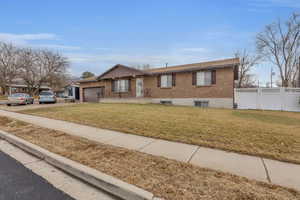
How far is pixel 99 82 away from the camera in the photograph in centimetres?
2109

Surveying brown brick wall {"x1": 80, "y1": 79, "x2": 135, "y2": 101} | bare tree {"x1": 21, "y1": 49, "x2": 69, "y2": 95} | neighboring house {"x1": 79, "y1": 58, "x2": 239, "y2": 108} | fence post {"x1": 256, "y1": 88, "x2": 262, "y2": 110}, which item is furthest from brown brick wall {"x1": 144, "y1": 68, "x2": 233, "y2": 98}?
bare tree {"x1": 21, "y1": 49, "x2": 69, "y2": 95}

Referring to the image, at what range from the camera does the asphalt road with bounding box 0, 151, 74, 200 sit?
90.7 inches

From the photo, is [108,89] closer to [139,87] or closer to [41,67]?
[139,87]

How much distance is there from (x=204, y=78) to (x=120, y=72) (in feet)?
32.8

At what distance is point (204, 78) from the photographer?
1412 centimetres

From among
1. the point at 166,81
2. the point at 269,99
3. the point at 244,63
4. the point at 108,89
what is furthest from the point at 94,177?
the point at 244,63

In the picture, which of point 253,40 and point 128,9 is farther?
point 253,40

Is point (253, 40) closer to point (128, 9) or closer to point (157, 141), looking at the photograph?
point (128, 9)

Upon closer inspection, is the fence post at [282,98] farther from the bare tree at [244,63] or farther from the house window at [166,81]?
the bare tree at [244,63]

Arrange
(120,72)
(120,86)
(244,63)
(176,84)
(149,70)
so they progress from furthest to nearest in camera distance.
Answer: (244,63)
(120,86)
(149,70)
(120,72)
(176,84)

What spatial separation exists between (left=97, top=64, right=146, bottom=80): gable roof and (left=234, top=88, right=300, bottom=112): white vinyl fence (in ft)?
33.6

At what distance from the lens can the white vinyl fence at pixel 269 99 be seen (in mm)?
12281

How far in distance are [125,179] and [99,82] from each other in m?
20.2

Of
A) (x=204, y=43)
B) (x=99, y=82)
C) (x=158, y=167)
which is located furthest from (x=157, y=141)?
(x=99, y=82)
